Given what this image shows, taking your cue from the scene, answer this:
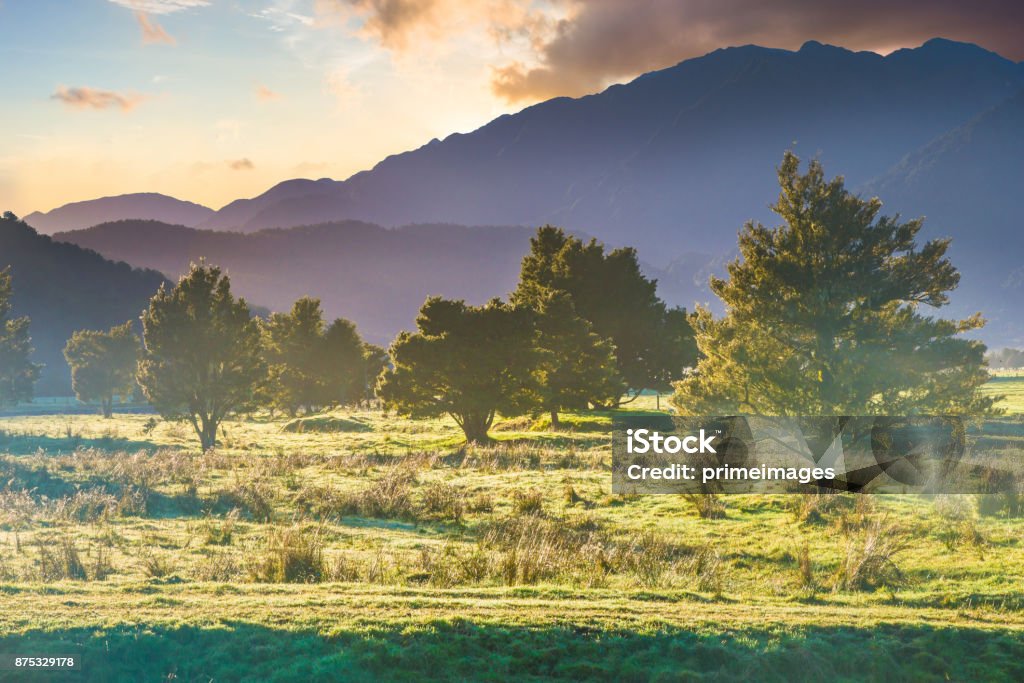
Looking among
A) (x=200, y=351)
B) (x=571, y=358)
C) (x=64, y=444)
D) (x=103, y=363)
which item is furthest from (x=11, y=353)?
(x=571, y=358)

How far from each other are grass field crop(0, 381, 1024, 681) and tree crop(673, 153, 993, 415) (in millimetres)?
3979

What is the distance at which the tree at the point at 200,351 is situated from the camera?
4225 centimetres

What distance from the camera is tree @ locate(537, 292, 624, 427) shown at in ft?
170

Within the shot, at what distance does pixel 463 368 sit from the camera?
4419 cm

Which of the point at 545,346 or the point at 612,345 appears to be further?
the point at 612,345

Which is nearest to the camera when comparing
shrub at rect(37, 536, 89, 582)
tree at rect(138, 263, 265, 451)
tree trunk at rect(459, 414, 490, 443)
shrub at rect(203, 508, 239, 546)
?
shrub at rect(37, 536, 89, 582)

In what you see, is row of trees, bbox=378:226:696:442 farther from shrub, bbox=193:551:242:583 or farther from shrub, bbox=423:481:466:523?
shrub, bbox=193:551:242:583

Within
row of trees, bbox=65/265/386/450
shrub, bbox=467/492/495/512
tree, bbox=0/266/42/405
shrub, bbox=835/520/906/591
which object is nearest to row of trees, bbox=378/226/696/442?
row of trees, bbox=65/265/386/450

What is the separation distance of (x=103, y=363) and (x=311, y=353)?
22.8 m

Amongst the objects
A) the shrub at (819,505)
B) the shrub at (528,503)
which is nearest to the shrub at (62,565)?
the shrub at (528,503)

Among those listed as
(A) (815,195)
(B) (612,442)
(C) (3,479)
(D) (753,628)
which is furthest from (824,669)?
(B) (612,442)

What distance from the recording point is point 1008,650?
9859mm

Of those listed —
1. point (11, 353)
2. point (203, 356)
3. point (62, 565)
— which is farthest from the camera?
point (11, 353)

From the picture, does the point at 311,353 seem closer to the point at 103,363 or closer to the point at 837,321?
the point at 103,363
